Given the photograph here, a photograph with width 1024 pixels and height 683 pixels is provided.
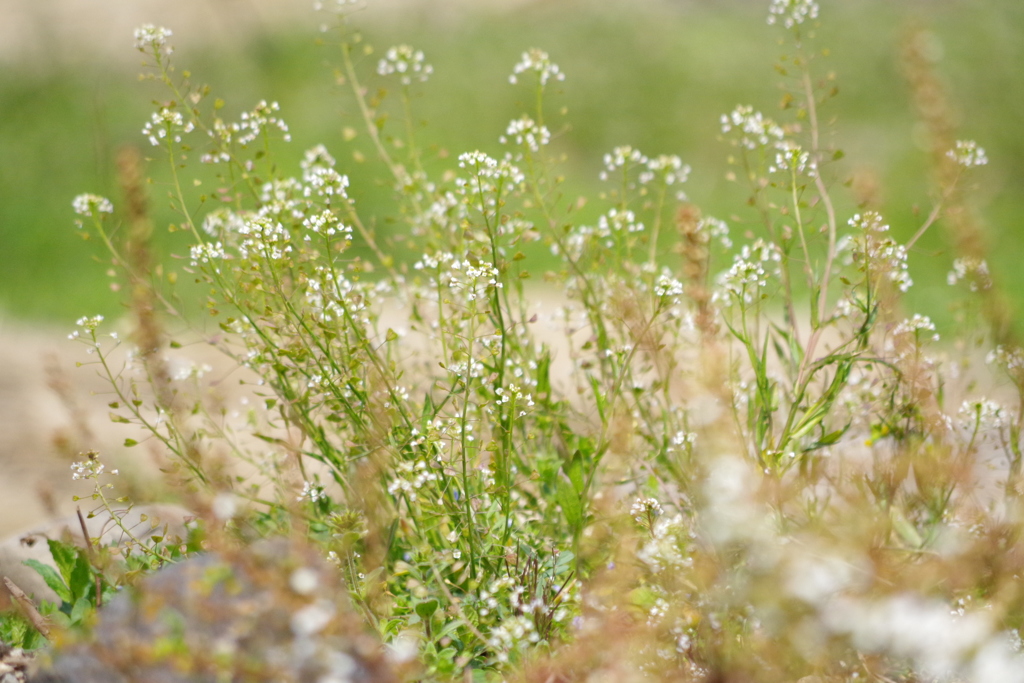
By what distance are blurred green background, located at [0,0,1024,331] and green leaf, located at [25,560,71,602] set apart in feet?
15.6

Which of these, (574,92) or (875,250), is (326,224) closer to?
(875,250)

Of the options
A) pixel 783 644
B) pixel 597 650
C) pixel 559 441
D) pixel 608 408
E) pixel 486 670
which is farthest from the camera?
pixel 559 441

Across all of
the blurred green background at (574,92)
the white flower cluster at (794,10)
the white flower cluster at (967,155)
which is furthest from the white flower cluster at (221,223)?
the blurred green background at (574,92)

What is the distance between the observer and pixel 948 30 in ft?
29.5

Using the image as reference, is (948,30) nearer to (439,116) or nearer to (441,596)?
(439,116)

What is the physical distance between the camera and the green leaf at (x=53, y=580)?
93.5 inches

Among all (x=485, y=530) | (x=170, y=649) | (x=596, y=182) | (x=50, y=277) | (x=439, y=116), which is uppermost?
(x=439, y=116)

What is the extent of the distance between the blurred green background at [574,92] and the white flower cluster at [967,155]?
Result: 455cm

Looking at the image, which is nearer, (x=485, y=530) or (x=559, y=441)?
(x=485, y=530)

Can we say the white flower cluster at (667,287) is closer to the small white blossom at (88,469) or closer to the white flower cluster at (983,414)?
the white flower cluster at (983,414)

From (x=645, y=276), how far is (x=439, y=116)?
6901 mm

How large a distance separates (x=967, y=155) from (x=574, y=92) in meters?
7.16

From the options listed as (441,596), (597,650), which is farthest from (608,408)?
(597,650)

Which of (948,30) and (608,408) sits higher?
(948,30)
